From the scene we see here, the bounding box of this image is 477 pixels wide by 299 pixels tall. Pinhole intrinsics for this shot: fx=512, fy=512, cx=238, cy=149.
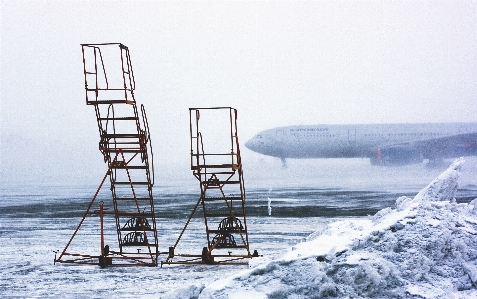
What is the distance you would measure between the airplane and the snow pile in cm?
4113

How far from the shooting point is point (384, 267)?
266 inches

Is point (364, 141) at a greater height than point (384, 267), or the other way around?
point (384, 267)

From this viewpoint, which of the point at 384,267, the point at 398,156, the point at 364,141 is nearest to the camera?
the point at 384,267

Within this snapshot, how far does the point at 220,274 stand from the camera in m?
10.2

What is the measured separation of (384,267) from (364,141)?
43.7 metres

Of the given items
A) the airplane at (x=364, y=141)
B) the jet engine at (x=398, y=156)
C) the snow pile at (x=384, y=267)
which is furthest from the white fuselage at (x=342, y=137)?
the snow pile at (x=384, y=267)

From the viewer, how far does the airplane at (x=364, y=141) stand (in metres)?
48.5

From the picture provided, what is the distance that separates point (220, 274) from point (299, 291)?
13.0ft

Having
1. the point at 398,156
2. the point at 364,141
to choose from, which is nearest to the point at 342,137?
the point at 364,141

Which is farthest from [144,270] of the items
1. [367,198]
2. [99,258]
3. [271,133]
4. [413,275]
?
[271,133]

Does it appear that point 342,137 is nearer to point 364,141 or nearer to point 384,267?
point 364,141

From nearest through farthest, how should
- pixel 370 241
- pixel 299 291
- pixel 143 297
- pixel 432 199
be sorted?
pixel 299 291
pixel 370 241
pixel 143 297
pixel 432 199

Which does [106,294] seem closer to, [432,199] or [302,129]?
[432,199]

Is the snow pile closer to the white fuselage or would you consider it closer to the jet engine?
the white fuselage
